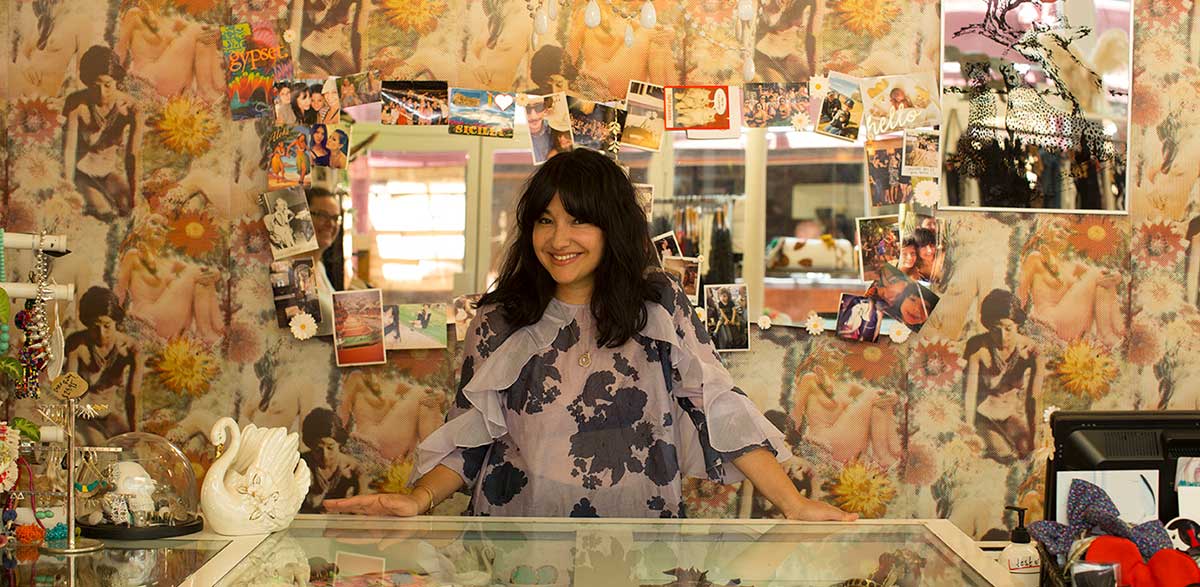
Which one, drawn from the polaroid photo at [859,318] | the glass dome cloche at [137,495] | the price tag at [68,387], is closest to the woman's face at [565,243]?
the glass dome cloche at [137,495]

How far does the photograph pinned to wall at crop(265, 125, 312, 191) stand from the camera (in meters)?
3.74

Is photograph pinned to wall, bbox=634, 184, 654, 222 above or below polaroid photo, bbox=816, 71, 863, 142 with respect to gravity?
below

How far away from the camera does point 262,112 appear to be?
3756 millimetres

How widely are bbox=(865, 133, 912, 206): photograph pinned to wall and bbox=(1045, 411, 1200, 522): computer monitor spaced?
166 cm

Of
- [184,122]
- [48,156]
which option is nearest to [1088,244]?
[184,122]

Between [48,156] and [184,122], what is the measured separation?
0.43 m

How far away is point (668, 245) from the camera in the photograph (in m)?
3.77

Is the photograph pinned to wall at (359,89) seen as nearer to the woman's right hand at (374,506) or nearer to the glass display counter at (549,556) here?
the woman's right hand at (374,506)

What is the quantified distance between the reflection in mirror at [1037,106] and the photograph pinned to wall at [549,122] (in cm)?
117

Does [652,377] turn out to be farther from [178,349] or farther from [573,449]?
[178,349]

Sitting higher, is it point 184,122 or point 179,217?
point 184,122

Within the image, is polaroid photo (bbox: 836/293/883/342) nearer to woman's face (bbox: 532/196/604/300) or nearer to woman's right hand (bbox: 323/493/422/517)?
woman's face (bbox: 532/196/604/300)

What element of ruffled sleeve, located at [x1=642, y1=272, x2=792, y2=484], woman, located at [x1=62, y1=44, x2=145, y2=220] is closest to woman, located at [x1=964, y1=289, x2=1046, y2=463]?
ruffled sleeve, located at [x1=642, y1=272, x2=792, y2=484]

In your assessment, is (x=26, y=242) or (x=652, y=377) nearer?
(x=26, y=242)
